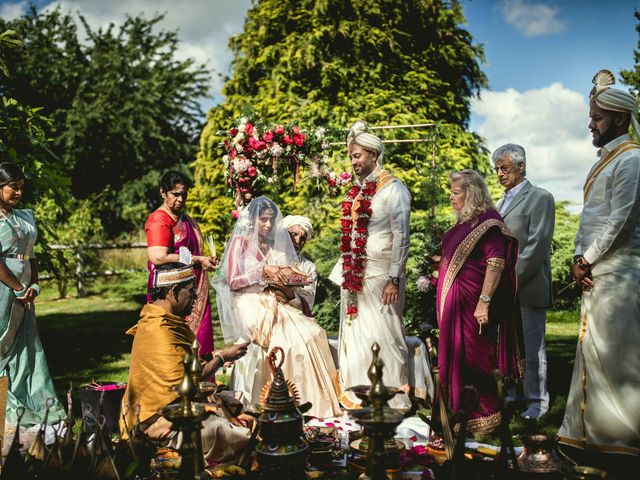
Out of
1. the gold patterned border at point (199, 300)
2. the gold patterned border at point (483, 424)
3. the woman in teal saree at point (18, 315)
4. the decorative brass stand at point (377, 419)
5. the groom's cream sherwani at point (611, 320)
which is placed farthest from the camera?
the gold patterned border at point (199, 300)

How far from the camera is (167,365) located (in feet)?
12.3

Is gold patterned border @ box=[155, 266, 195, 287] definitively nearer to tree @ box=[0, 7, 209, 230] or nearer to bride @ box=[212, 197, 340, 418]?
bride @ box=[212, 197, 340, 418]

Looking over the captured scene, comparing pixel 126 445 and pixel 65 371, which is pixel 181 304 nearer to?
pixel 126 445

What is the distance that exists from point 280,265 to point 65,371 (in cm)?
386

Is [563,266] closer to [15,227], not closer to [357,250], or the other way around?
[357,250]

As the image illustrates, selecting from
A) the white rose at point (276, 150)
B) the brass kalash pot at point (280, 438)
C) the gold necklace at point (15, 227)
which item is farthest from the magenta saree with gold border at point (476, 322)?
the gold necklace at point (15, 227)

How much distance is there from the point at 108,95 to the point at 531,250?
24930 mm

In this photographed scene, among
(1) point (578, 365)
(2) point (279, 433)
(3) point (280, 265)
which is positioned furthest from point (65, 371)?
(1) point (578, 365)

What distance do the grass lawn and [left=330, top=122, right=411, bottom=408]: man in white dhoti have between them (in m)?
1.29

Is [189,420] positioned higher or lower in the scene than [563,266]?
lower

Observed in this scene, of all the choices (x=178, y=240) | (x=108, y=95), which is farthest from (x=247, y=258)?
(x=108, y=95)

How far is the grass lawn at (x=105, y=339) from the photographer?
677cm

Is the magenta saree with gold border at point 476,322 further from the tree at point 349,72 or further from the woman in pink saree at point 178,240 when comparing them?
the tree at point 349,72

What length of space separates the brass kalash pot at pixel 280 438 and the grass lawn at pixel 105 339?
2636mm
